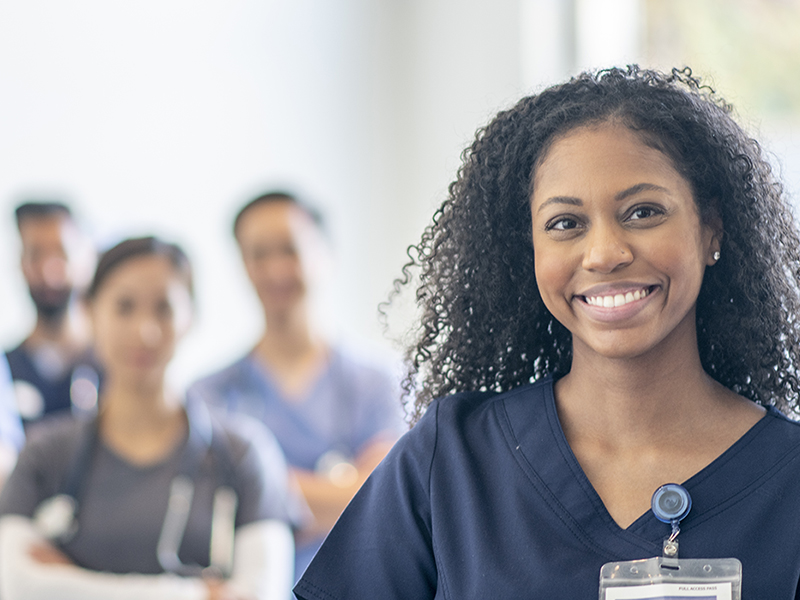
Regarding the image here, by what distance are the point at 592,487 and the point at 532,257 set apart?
0.35m

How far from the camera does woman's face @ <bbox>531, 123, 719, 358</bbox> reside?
112 cm

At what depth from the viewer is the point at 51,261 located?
2.84m

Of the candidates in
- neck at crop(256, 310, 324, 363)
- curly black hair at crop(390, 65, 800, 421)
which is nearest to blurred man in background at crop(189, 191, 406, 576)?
neck at crop(256, 310, 324, 363)

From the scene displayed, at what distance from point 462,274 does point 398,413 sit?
1.13 metres

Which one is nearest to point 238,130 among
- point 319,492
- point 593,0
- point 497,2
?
point 497,2

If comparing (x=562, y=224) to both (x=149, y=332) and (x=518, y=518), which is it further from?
(x=149, y=332)

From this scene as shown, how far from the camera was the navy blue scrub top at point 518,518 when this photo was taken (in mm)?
1068

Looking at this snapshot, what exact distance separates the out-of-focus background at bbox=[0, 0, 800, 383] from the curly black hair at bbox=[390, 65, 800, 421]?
5.68 ft

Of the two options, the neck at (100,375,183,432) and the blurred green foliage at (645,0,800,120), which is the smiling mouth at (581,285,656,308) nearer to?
the neck at (100,375,183,432)

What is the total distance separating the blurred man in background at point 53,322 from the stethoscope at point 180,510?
0.59 m

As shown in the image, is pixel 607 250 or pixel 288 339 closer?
pixel 607 250

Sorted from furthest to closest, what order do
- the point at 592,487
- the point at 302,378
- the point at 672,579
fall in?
the point at 302,378 < the point at 592,487 < the point at 672,579

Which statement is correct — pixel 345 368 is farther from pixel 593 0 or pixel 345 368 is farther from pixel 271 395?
pixel 593 0

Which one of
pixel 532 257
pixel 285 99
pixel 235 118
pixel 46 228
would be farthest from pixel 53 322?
pixel 532 257
